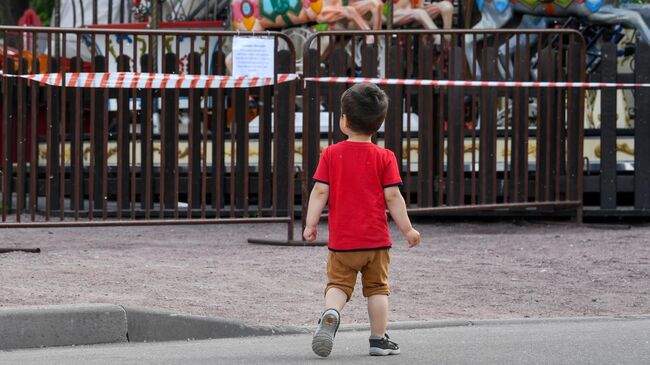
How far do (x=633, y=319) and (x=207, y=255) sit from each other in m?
3.73

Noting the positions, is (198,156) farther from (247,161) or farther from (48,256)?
(48,256)

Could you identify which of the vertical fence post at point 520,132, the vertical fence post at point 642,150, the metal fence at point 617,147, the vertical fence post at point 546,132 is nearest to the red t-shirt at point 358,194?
the vertical fence post at point 520,132

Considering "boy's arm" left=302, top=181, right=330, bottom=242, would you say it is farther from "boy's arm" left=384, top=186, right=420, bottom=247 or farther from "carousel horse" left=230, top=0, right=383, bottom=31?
"carousel horse" left=230, top=0, right=383, bottom=31

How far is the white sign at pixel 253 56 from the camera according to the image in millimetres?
11117

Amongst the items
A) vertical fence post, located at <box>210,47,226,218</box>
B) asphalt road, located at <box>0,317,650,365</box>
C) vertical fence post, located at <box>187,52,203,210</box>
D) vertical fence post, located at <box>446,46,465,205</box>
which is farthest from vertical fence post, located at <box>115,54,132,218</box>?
asphalt road, located at <box>0,317,650,365</box>

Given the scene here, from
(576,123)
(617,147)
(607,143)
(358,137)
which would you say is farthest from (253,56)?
(358,137)

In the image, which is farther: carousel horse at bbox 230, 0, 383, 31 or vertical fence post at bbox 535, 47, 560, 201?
carousel horse at bbox 230, 0, 383, 31

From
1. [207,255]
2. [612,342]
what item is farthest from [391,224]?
[612,342]

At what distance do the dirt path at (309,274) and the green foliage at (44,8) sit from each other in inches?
540

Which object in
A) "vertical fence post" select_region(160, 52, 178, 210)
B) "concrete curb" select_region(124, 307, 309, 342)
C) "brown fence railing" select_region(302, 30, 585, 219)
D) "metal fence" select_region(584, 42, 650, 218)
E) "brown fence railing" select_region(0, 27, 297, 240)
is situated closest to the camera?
"concrete curb" select_region(124, 307, 309, 342)

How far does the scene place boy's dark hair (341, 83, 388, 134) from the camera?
638cm

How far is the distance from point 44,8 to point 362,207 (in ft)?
66.8

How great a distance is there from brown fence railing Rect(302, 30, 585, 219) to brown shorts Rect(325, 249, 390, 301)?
17.9 ft

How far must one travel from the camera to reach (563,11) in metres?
17.2
